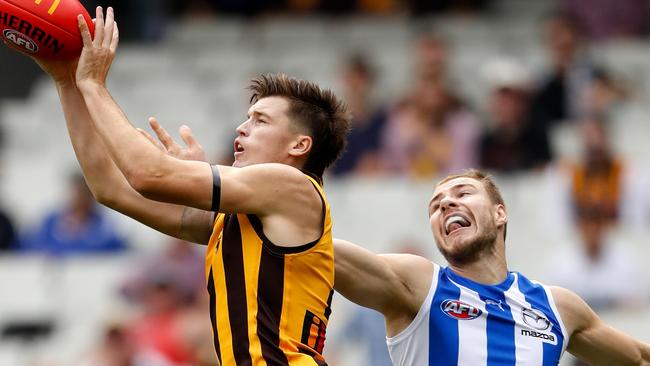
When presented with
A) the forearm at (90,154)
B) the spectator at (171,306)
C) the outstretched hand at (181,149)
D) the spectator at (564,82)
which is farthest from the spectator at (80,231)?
the outstretched hand at (181,149)

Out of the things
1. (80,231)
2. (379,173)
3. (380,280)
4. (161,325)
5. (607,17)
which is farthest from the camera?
(607,17)

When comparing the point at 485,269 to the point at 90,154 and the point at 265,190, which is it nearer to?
the point at 265,190

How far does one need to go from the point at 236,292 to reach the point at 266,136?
638mm

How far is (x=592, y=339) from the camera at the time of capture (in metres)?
5.98

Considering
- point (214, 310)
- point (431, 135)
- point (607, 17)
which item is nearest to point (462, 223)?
point (214, 310)

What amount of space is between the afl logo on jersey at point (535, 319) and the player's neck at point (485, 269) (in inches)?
7.2

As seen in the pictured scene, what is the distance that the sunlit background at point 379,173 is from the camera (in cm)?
1008

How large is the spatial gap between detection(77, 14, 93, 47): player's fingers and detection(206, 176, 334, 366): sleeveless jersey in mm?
859

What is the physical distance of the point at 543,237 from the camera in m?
10.8

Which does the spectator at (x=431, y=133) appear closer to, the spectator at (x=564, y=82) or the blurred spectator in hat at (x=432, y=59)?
the blurred spectator in hat at (x=432, y=59)

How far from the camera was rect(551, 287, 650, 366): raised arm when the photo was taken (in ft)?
19.5

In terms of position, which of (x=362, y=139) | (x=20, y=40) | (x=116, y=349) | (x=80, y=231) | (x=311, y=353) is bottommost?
(x=116, y=349)

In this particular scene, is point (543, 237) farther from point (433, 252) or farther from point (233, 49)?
point (233, 49)

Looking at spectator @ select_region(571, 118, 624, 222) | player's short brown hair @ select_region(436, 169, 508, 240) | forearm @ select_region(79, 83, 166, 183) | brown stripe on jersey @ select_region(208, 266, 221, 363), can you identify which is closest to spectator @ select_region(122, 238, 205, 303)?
spectator @ select_region(571, 118, 624, 222)
